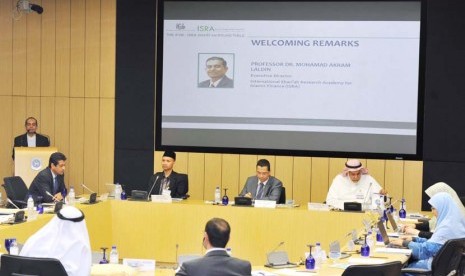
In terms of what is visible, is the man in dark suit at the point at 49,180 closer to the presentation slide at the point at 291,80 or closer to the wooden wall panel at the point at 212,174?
the presentation slide at the point at 291,80

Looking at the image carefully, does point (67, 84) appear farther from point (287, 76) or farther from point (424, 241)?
point (424, 241)

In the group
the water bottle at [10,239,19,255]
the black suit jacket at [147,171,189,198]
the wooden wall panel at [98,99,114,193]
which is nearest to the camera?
the water bottle at [10,239,19,255]

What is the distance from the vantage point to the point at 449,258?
643cm

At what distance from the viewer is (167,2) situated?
11.8m

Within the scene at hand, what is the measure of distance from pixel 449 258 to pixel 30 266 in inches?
120

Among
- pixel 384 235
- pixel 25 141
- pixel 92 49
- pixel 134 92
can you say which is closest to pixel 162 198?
pixel 134 92

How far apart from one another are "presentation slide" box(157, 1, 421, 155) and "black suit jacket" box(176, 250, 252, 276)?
6538 mm

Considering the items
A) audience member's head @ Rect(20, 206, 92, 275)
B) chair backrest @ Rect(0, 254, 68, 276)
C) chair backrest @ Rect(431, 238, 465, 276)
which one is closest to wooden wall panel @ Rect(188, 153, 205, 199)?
chair backrest @ Rect(431, 238, 465, 276)

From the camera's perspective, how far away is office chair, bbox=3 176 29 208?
9734 millimetres

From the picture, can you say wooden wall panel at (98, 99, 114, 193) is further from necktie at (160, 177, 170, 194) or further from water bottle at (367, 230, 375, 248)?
water bottle at (367, 230, 375, 248)

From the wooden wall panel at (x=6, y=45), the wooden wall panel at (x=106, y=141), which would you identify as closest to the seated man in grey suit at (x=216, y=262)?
the wooden wall panel at (x=106, y=141)

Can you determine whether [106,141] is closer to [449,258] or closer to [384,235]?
[384,235]

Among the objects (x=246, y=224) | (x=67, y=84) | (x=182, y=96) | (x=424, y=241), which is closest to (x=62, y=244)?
(x=424, y=241)

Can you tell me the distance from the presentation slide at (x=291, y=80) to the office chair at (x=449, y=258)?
4.72m
